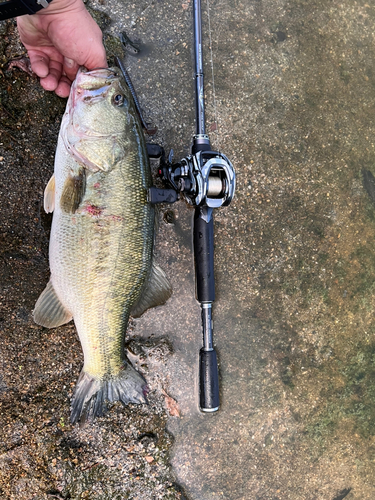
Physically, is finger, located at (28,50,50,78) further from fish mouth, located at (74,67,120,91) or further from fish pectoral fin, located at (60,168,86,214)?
fish pectoral fin, located at (60,168,86,214)

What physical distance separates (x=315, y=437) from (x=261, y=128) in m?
2.70

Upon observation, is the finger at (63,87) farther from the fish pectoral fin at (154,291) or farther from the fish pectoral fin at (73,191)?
the fish pectoral fin at (154,291)

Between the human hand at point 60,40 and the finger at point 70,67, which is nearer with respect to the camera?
the human hand at point 60,40

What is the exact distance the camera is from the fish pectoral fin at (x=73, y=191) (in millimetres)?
2092

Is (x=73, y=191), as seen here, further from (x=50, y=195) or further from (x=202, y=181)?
(x=202, y=181)

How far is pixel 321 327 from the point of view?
2.95 metres

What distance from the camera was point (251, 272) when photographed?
2.86m

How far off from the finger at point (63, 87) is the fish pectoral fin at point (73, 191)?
2.73 ft

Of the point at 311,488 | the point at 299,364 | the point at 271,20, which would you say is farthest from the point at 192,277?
the point at 271,20

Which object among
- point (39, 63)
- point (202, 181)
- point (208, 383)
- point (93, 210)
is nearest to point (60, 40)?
point (39, 63)

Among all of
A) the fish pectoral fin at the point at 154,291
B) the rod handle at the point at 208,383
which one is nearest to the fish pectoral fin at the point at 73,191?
the fish pectoral fin at the point at 154,291

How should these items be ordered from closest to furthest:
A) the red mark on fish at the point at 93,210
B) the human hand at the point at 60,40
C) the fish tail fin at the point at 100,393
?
1. the red mark on fish at the point at 93,210
2. the human hand at the point at 60,40
3. the fish tail fin at the point at 100,393

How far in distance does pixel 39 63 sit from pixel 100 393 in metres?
2.37

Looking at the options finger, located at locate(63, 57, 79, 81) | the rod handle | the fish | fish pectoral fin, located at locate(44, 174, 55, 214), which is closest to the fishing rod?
the rod handle
